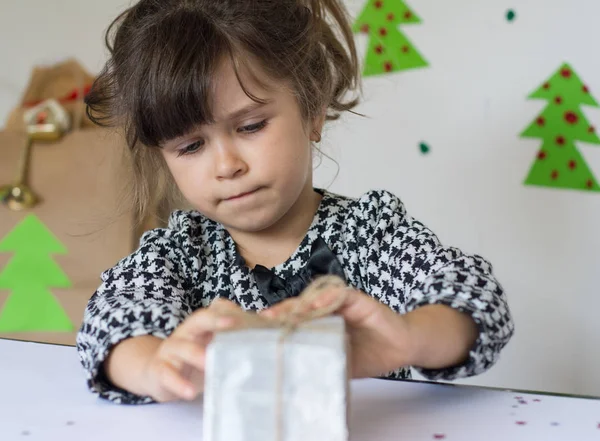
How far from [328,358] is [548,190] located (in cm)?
125

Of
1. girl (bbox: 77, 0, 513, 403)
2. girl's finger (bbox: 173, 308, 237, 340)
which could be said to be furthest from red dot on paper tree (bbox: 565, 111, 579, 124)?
girl's finger (bbox: 173, 308, 237, 340)

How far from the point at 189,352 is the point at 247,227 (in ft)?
1.20

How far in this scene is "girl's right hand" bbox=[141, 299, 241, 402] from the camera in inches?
16.6

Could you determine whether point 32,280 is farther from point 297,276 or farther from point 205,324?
point 205,324

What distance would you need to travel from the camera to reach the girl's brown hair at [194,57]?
28.4 inches

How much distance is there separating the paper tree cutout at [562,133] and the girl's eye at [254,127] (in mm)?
944

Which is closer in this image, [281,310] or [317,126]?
[281,310]

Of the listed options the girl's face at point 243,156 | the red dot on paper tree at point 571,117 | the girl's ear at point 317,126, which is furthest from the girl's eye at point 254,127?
the red dot on paper tree at point 571,117

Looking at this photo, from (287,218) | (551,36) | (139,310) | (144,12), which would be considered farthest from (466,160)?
(139,310)

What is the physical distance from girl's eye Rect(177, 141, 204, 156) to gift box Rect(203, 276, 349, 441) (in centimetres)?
39

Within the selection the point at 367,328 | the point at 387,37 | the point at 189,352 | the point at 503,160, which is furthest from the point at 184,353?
the point at 387,37

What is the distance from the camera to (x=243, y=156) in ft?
2.34

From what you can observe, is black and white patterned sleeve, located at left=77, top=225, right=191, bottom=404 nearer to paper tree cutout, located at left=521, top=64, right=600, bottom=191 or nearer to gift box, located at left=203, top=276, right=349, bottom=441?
gift box, located at left=203, top=276, right=349, bottom=441

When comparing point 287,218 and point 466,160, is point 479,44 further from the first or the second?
point 287,218
